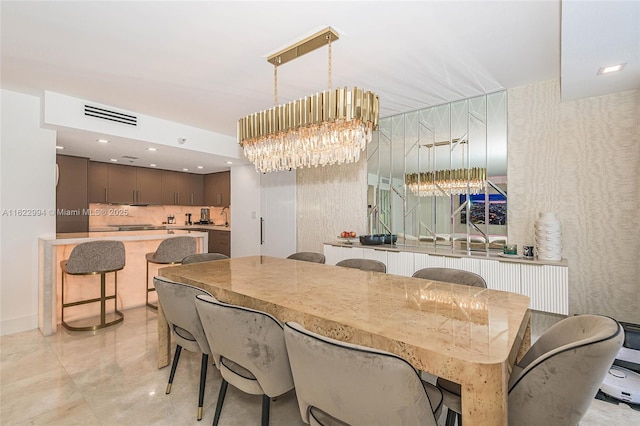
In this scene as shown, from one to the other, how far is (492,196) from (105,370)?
4.01m

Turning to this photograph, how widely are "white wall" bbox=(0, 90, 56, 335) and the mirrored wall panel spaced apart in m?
3.95

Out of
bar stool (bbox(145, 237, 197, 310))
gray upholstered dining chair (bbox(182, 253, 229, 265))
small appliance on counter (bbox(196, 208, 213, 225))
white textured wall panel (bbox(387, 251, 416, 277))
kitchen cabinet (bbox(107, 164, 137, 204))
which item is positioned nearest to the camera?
gray upholstered dining chair (bbox(182, 253, 229, 265))

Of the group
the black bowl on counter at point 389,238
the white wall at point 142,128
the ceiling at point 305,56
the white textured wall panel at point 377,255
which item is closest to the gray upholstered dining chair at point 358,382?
the ceiling at point 305,56

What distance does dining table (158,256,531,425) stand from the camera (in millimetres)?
980

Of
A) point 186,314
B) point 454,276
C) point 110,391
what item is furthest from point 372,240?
point 110,391

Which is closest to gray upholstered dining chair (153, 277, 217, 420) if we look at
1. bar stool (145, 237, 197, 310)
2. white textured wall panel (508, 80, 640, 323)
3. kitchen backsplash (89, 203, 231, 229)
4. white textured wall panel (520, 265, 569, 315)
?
bar stool (145, 237, 197, 310)

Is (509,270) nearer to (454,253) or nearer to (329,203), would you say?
(454,253)

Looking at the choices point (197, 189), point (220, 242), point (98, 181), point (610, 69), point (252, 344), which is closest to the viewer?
point (252, 344)

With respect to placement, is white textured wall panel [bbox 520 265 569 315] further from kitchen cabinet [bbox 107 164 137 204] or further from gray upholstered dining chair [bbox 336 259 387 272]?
kitchen cabinet [bbox 107 164 137 204]

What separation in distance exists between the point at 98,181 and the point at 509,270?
6.70m

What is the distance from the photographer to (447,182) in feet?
12.0

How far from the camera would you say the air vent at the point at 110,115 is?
11.3 ft

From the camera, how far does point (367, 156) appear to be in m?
4.39

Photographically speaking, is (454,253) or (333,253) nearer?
(454,253)
